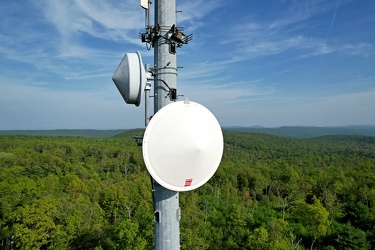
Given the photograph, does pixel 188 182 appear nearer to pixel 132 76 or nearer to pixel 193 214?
pixel 132 76

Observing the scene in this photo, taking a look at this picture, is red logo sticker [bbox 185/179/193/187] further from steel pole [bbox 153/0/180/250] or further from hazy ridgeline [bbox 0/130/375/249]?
hazy ridgeline [bbox 0/130/375/249]

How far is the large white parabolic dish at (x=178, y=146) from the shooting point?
139 inches

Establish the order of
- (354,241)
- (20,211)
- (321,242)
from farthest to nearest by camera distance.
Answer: (321,242) → (354,241) → (20,211)

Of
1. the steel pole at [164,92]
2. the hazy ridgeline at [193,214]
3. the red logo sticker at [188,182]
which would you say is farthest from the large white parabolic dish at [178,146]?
the hazy ridgeline at [193,214]

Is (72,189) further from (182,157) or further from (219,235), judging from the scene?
(182,157)

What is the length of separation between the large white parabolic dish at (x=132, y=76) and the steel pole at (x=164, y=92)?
388 mm

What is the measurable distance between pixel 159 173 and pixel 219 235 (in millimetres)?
21132

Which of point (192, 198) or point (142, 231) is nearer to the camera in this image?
point (142, 231)

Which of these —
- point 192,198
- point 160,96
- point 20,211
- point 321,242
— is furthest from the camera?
point 192,198

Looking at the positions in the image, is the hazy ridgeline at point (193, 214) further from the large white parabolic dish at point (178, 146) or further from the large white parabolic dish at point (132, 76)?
the large white parabolic dish at point (132, 76)

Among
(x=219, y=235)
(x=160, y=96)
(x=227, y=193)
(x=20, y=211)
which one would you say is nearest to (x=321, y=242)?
(x=219, y=235)

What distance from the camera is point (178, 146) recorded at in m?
3.54

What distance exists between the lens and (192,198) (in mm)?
34156

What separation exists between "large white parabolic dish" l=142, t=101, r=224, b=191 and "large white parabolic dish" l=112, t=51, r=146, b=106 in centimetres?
70
